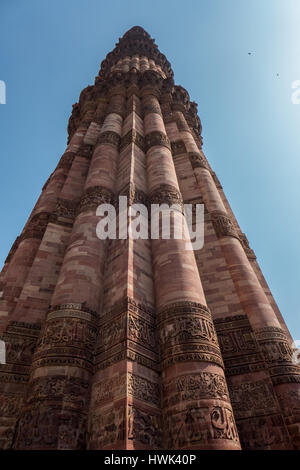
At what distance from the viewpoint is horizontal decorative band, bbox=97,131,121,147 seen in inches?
463

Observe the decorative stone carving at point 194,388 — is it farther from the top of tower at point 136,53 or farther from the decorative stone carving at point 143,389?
the top of tower at point 136,53

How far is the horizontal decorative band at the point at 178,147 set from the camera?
13002 millimetres

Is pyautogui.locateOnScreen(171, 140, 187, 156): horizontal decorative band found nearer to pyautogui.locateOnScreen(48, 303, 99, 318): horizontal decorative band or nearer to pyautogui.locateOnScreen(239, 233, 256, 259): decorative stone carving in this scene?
pyautogui.locateOnScreen(239, 233, 256, 259): decorative stone carving

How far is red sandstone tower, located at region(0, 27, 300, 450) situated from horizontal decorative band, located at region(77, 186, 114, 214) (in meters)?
0.04

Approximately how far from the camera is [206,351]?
16.1 feet

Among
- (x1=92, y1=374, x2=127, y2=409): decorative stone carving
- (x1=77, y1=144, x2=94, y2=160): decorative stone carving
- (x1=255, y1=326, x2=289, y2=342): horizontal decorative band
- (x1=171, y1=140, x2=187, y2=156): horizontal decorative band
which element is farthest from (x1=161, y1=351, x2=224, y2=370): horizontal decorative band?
(x1=171, y1=140, x2=187, y2=156): horizontal decorative band

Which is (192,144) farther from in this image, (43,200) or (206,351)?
(206,351)

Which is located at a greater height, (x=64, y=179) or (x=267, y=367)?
(x=64, y=179)

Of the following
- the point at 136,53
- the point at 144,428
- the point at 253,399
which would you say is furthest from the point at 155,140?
the point at 136,53

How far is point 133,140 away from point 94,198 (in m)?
3.79

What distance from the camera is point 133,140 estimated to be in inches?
451

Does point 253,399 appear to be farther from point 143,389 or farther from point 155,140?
point 155,140
